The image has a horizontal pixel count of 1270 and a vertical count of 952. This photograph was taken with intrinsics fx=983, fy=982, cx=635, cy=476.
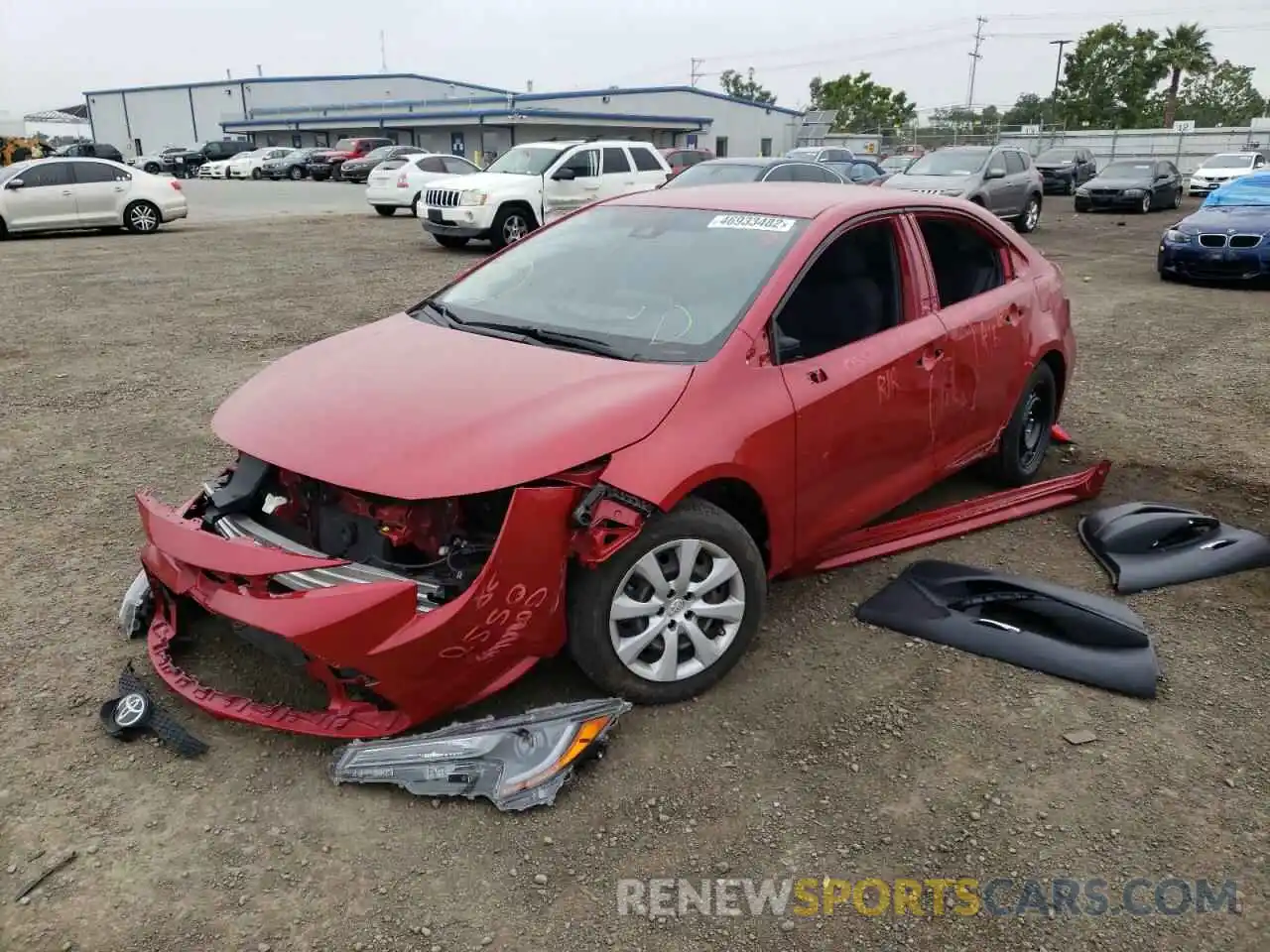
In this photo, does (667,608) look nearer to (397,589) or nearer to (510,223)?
(397,589)

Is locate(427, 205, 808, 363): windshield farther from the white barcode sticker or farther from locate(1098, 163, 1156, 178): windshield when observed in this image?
locate(1098, 163, 1156, 178): windshield

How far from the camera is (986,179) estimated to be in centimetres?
1719

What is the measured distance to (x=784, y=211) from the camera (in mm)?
4074

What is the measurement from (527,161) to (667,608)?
13.9 m

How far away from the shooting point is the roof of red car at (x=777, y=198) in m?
4.11

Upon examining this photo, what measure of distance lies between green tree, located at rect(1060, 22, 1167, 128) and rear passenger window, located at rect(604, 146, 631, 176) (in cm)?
5597

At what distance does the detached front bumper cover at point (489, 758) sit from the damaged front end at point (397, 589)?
0.30 ft

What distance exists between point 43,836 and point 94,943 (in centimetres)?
49

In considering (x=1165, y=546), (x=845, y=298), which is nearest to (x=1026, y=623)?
(x=1165, y=546)

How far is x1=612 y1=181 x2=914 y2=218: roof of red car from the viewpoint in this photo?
13.5 ft

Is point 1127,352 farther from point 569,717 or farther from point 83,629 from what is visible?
point 83,629

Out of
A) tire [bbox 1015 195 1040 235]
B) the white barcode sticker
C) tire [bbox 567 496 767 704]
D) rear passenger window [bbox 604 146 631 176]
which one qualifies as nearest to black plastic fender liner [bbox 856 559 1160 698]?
tire [bbox 567 496 767 704]

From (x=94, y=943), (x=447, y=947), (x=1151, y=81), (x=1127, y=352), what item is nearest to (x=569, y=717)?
(x=447, y=947)

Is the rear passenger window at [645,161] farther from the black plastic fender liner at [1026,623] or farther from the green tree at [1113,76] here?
the green tree at [1113,76]
